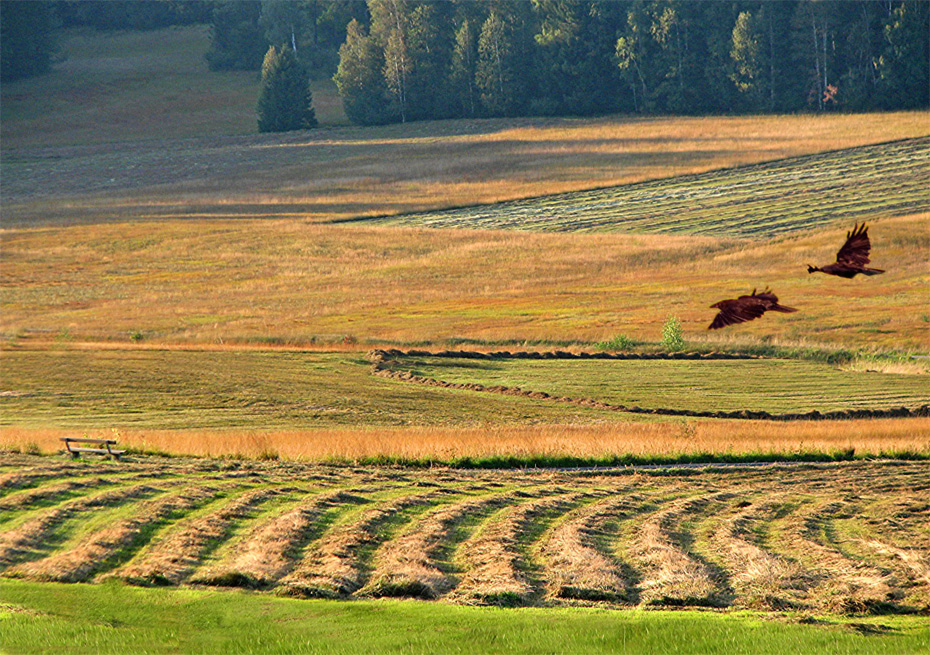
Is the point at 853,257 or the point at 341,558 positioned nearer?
the point at 853,257

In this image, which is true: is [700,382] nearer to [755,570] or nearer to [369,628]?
[755,570]

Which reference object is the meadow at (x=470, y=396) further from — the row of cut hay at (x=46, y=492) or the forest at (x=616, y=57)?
the forest at (x=616, y=57)

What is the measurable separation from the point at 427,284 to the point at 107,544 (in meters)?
55.8

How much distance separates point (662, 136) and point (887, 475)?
91141 millimetres

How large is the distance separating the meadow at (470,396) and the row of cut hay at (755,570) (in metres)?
0.11

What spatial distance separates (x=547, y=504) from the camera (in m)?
26.3

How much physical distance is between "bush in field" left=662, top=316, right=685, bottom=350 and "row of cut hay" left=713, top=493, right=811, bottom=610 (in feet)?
101

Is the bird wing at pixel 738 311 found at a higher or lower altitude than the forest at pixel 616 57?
lower

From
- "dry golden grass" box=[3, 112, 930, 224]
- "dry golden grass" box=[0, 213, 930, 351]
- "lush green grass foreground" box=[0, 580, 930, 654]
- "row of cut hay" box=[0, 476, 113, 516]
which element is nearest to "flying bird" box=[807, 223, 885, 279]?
"lush green grass foreground" box=[0, 580, 930, 654]

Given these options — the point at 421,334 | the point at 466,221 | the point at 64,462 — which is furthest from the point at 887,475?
the point at 466,221

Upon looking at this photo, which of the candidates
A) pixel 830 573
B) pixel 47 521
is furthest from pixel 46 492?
pixel 830 573

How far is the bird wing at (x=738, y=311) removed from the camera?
619cm

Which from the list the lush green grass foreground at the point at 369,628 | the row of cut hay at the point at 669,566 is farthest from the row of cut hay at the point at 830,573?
the row of cut hay at the point at 669,566

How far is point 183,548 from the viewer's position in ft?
69.4
